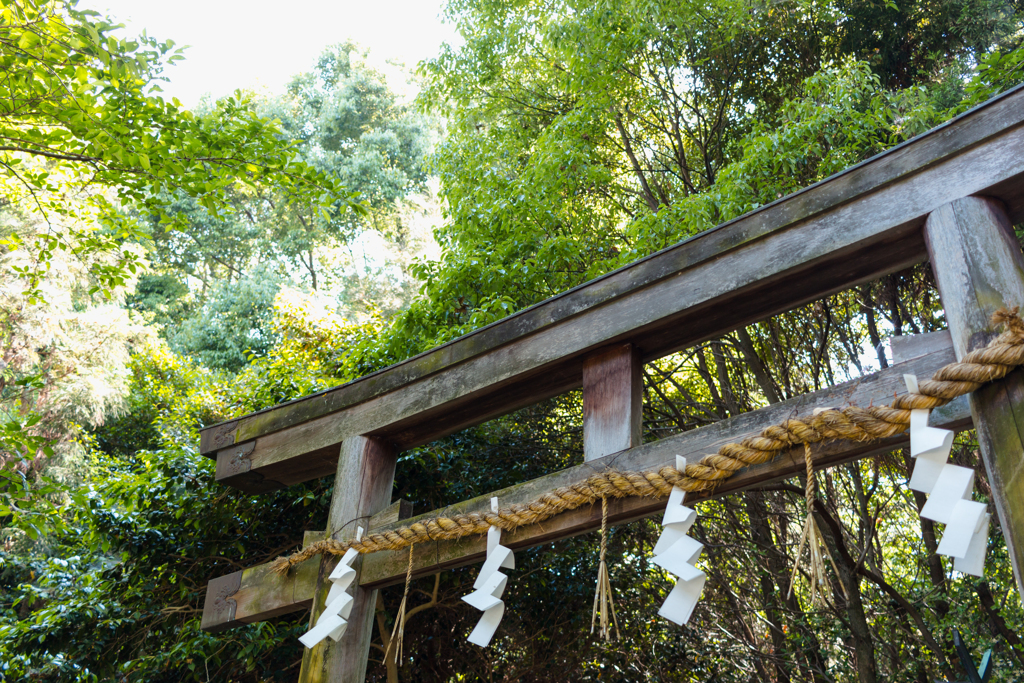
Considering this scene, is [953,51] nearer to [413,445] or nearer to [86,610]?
[413,445]

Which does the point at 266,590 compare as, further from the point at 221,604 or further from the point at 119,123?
the point at 119,123

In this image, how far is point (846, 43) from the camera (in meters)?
4.83

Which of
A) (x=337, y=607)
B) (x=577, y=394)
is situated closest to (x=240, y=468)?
(x=337, y=607)

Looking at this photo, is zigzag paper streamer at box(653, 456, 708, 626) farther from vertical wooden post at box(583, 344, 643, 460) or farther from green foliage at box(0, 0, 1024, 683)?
green foliage at box(0, 0, 1024, 683)

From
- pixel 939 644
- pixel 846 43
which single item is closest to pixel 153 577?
pixel 939 644

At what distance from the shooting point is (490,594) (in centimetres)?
167

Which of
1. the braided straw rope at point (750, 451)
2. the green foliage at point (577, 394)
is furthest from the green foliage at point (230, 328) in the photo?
the braided straw rope at point (750, 451)

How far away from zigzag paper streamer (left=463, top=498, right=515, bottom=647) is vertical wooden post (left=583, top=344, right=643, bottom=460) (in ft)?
1.12

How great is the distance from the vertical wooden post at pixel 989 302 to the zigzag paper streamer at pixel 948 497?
0.23 feet

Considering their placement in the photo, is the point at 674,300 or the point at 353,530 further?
the point at 353,530

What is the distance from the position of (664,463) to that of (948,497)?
24.0 inches

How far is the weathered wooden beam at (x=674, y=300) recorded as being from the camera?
1466 millimetres

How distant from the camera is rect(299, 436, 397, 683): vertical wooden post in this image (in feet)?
6.63

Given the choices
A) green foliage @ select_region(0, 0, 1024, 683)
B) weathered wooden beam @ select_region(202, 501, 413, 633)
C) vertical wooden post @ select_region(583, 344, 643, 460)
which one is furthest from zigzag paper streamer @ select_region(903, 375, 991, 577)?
green foliage @ select_region(0, 0, 1024, 683)
